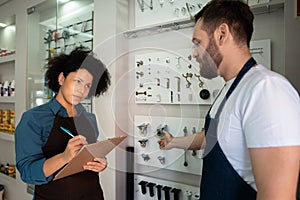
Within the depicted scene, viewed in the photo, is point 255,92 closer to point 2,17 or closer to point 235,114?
point 235,114

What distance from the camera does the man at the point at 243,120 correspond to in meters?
0.46

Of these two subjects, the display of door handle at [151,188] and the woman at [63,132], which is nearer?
the woman at [63,132]

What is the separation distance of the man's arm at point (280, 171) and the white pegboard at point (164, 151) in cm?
60

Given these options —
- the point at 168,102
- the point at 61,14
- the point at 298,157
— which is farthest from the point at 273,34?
the point at 61,14

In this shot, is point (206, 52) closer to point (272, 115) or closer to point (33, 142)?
point (272, 115)

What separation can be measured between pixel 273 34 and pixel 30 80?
183 cm

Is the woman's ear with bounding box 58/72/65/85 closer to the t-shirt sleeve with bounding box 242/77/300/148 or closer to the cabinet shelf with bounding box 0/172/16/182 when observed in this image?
the t-shirt sleeve with bounding box 242/77/300/148

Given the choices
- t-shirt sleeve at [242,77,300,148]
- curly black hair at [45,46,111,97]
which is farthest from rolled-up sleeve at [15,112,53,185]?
t-shirt sleeve at [242,77,300,148]

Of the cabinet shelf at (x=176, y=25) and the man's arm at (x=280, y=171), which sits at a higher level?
the cabinet shelf at (x=176, y=25)

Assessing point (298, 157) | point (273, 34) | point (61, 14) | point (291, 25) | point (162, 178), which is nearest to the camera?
point (298, 157)

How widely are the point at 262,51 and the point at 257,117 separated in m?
0.60

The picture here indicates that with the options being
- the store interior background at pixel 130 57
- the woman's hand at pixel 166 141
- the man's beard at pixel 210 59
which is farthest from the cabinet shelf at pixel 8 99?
the man's beard at pixel 210 59

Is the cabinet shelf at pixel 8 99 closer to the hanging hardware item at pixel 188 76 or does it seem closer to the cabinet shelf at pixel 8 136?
the cabinet shelf at pixel 8 136

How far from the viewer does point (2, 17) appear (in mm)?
2180
